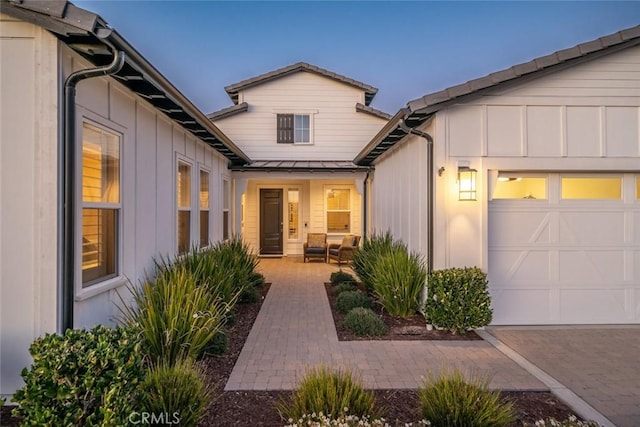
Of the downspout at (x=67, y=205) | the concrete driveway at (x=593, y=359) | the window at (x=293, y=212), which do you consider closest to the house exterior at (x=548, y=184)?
the concrete driveway at (x=593, y=359)

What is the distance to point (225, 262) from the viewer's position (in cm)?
733

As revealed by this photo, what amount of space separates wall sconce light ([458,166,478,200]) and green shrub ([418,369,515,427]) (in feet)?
10.3

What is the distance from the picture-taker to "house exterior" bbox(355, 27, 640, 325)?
19.6 feet

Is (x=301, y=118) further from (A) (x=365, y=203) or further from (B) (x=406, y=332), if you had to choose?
(B) (x=406, y=332)

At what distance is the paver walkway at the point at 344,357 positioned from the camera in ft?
13.4

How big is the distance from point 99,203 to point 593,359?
5989 mm

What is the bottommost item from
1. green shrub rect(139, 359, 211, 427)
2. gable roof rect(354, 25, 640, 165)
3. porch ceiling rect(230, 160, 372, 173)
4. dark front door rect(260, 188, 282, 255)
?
green shrub rect(139, 359, 211, 427)

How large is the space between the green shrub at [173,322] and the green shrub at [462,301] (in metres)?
3.08

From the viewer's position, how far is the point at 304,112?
1432cm

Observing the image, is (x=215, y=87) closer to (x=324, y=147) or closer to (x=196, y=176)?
(x=324, y=147)

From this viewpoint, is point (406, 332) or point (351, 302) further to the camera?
point (351, 302)

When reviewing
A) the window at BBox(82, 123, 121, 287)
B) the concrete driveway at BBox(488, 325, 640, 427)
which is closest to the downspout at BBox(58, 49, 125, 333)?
the window at BBox(82, 123, 121, 287)

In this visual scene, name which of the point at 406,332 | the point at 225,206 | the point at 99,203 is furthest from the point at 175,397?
the point at 225,206

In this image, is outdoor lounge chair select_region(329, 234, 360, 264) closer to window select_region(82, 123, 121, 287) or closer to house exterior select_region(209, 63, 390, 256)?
house exterior select_region(209, 63, 390, 256)
